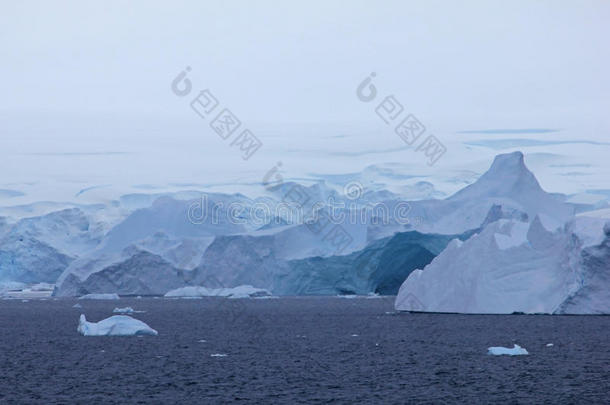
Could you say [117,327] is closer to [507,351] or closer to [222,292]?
[507,351]

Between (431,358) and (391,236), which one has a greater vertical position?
(391,236)

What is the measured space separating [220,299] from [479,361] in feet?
113

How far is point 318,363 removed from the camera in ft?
46.2

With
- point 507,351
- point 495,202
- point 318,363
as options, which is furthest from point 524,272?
point 495,202

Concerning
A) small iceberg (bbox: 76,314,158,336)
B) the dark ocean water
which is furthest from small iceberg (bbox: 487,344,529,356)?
small iceberg (bbox: 76,314,158,336)

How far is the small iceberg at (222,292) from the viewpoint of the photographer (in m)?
39.3

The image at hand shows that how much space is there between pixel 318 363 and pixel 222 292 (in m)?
27.0

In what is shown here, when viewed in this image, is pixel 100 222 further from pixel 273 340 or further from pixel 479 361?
pixel 479 361

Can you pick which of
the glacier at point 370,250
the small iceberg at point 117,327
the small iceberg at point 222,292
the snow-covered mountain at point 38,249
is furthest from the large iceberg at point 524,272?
the snow-covered mountain at point 38,249

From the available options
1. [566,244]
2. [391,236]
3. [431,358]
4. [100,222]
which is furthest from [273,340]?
[100,222]

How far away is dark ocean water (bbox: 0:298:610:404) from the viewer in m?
10.5

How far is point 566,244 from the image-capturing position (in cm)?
2398

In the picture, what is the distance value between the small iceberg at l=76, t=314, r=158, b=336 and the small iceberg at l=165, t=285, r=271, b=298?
1894 cm

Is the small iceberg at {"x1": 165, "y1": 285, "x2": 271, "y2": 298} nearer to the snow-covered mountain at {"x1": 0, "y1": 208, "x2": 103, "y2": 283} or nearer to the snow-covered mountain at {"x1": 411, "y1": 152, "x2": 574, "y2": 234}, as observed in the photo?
the snow-covered mountain at {"x1": 411, "y1": 152, "x2": 574, "y2": 234}
